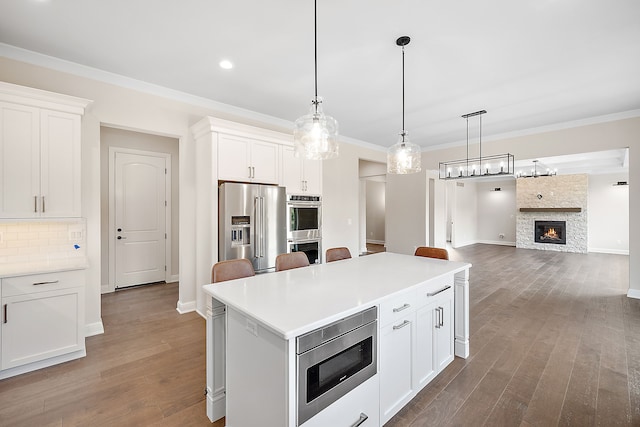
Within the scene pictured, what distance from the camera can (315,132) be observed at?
2.16 meters

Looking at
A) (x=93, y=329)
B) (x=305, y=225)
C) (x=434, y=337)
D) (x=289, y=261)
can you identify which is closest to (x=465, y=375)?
(x=434, y=337)

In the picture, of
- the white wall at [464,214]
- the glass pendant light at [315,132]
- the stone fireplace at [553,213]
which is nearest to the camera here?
the glass pendant light at [315,132]

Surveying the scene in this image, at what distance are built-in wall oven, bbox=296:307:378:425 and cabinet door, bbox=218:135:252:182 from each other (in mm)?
2571

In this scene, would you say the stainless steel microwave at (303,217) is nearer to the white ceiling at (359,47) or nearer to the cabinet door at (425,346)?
the white ceiling at (359,47)

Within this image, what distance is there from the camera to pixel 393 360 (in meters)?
1.79

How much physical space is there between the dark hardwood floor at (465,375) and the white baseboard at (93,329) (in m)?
0.11

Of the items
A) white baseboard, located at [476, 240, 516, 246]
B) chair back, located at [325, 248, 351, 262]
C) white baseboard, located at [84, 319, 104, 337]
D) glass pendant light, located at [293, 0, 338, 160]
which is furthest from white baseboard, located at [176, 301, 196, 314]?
white baseboard, located at [476, 240, 516, 246]

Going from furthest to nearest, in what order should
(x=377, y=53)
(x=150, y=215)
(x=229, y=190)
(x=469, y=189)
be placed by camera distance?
1. (x=469, y=189)
2. (x=150, y=215)
3. (x=229, y=190)
4. (x=377, y=53)

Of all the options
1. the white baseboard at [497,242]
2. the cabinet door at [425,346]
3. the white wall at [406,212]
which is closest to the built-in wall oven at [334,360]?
the cabinet door at [425,346]

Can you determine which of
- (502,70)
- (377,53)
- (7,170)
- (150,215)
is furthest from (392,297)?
(150,215)

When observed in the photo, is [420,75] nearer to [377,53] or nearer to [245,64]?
[377,53]

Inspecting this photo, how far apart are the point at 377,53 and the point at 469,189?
992cm

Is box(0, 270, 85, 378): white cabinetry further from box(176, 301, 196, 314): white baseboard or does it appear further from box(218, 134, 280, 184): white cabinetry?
box(218, 134, 280, 184): white cabinetry

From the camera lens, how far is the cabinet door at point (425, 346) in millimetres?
2027
